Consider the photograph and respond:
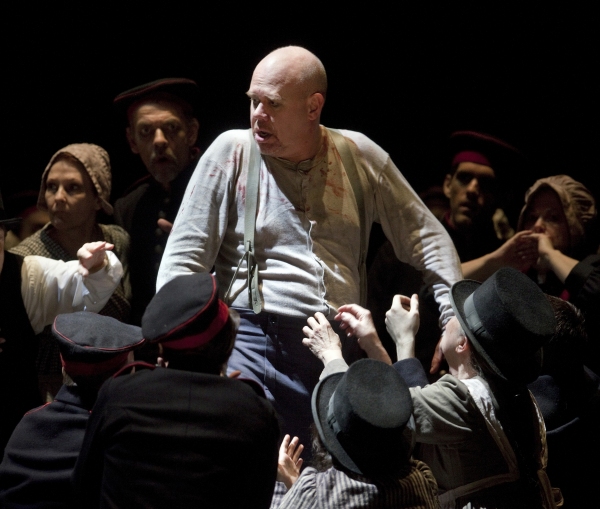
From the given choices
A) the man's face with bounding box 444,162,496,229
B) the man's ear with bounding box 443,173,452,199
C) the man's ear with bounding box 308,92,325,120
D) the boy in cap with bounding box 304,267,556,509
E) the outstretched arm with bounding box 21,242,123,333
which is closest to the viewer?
the boy in cap with bounding box 304,267,556,509

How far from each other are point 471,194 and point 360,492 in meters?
2.54

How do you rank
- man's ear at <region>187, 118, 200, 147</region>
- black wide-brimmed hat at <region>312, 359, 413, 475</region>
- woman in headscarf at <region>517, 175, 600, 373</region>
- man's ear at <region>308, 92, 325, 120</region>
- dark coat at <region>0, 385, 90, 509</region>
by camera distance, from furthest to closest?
man's ear at <region>187, 118, 200, 147</region> < woman in headscarf at <region>517, 175, 600, 373</region> < man's ear at <region>308, 92, 325, 120</region> < dark coat at <region>0, 385, 90, 509</region> < black wide-brimmed hat at <region>312, 359, 413, 475</region>

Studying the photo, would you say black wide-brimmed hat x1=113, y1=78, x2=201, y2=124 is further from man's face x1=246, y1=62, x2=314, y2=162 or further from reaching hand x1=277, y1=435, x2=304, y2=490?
reaching hand x1=277, y1=435, x2=304, y2=490

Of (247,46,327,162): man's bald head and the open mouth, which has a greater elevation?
(247,46,327,162): man's bald head

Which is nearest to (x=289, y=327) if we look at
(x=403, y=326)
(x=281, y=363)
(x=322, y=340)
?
(x=281, y=363)

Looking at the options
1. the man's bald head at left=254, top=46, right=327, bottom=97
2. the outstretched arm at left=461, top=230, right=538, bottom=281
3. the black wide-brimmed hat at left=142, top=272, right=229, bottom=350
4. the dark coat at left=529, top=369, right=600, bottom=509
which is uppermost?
the man's bald head at left=254, top=46, right=327, bottom=97

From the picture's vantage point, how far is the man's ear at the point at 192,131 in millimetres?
4402

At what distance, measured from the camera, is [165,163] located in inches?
169

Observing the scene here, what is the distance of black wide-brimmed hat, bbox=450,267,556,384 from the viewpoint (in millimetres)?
2697

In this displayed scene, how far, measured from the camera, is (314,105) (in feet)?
10.8

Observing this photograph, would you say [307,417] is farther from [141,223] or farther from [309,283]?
[141,223]

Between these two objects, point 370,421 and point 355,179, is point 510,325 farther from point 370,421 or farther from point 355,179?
point 355,179

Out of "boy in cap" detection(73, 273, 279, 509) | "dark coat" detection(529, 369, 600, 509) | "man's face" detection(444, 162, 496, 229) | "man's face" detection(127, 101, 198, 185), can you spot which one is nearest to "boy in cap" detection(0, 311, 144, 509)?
"boy in cap" detection(73, 273, 279, 509)

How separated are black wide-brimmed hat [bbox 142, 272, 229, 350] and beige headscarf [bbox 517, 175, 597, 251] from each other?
8.40 feet
